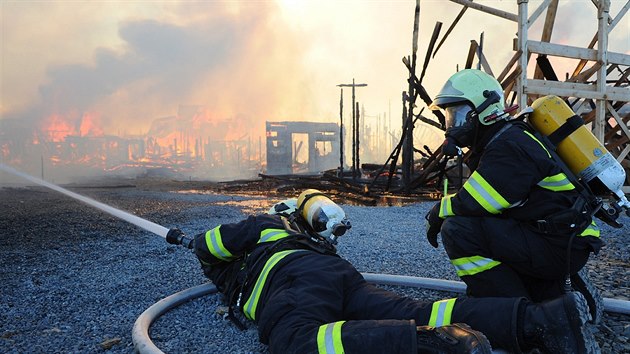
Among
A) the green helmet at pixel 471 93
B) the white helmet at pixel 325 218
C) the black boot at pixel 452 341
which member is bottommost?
the black boot at pixel 452 341

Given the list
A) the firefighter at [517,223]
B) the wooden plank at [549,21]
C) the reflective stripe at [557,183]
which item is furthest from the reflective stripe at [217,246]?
the wooden plank at [549,21]

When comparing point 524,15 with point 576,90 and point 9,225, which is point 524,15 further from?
point 9,225

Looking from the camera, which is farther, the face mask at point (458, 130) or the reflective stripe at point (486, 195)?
the face mask at point (458, 130)

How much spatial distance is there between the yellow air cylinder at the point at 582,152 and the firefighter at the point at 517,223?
232mm

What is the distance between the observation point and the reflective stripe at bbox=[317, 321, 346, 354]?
1986 mm

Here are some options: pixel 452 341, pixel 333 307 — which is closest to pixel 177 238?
pixel 333 307

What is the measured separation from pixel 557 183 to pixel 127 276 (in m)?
3.83

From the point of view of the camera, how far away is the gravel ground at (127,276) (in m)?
2.90

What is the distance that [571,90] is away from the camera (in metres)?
9.88

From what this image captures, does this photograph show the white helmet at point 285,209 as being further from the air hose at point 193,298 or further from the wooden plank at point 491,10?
the wooden plank at point 491,10

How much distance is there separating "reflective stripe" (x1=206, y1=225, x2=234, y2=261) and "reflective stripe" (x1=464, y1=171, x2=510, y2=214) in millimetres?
1656

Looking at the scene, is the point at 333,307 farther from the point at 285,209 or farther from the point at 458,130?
the point at 458,130

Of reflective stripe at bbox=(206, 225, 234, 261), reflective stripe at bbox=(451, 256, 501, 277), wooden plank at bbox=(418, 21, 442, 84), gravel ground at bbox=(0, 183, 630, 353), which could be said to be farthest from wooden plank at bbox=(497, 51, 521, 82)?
reflective stripe at bbox=(206, 225, 234, 261)

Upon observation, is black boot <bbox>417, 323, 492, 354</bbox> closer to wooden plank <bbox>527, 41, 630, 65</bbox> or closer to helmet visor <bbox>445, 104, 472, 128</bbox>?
helmet visor <bbox>445, 104, 472, 128</bbox>
